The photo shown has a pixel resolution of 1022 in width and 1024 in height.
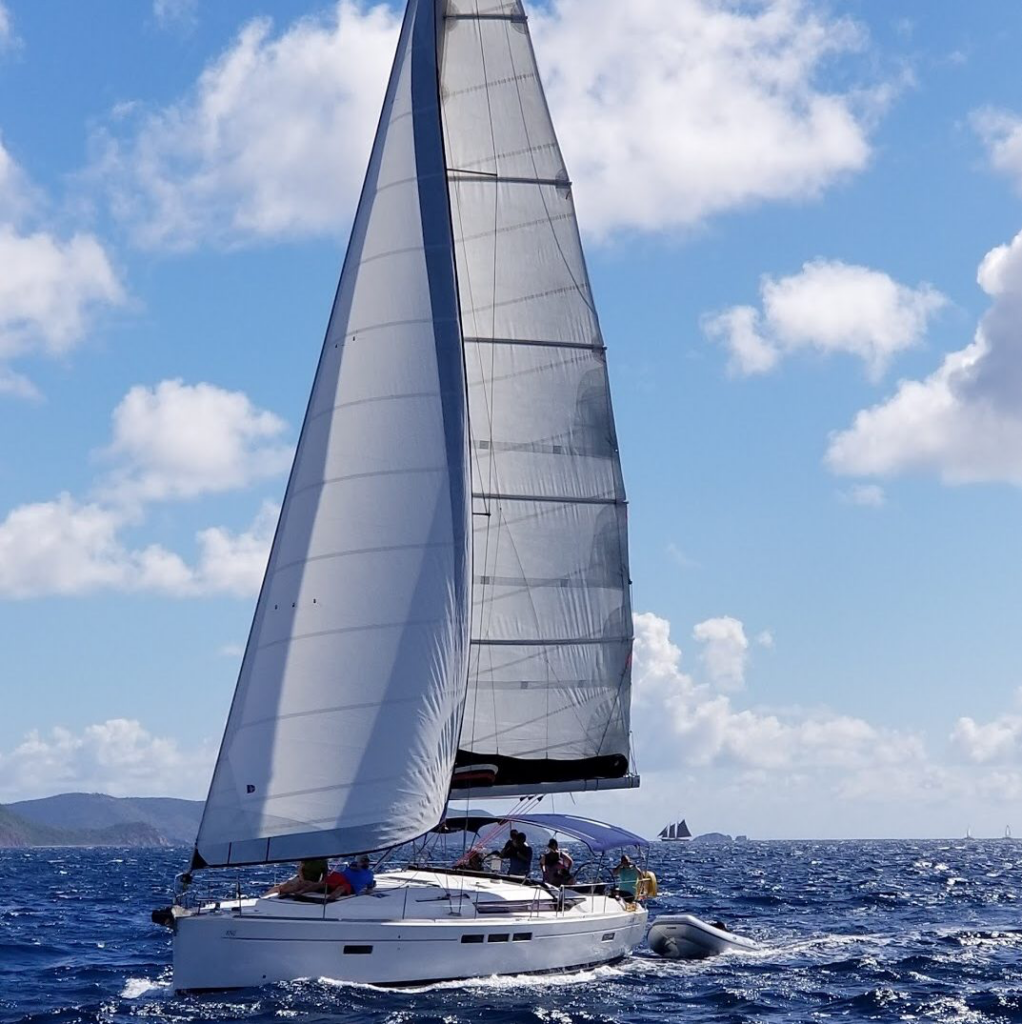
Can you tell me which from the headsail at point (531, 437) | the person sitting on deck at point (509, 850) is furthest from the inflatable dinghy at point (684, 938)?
the person sitting on deck at point (509, 850)

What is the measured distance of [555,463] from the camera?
26.2m

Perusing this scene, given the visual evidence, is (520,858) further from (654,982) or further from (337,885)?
(337,885)

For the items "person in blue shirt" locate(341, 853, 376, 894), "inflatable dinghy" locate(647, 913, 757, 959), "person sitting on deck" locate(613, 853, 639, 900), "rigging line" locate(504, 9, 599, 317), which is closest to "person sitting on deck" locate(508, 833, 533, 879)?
"person sitting on deck" locate(613, 853, 639, 900)

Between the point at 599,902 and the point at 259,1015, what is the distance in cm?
811

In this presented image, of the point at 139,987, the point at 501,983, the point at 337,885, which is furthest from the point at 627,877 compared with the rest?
the point at 139,987

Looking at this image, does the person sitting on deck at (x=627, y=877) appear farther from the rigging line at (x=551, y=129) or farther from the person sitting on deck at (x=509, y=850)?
the rigging line at (x=551, y=129)

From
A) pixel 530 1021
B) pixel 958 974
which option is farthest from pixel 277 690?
pixel 958 974

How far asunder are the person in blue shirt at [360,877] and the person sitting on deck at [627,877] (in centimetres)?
582

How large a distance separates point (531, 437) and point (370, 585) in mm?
5945

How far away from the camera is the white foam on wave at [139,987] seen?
21.2 metres

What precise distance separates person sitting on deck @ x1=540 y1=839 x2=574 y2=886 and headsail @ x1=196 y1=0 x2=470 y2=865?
4338 millimetres

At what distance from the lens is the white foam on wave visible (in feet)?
69.7

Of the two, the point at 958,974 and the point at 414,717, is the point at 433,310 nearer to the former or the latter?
the point at 414,717

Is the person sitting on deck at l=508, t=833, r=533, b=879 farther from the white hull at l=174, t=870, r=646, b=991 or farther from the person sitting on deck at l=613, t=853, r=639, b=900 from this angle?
the white hull at l=174, t=870, r=646, b=991
